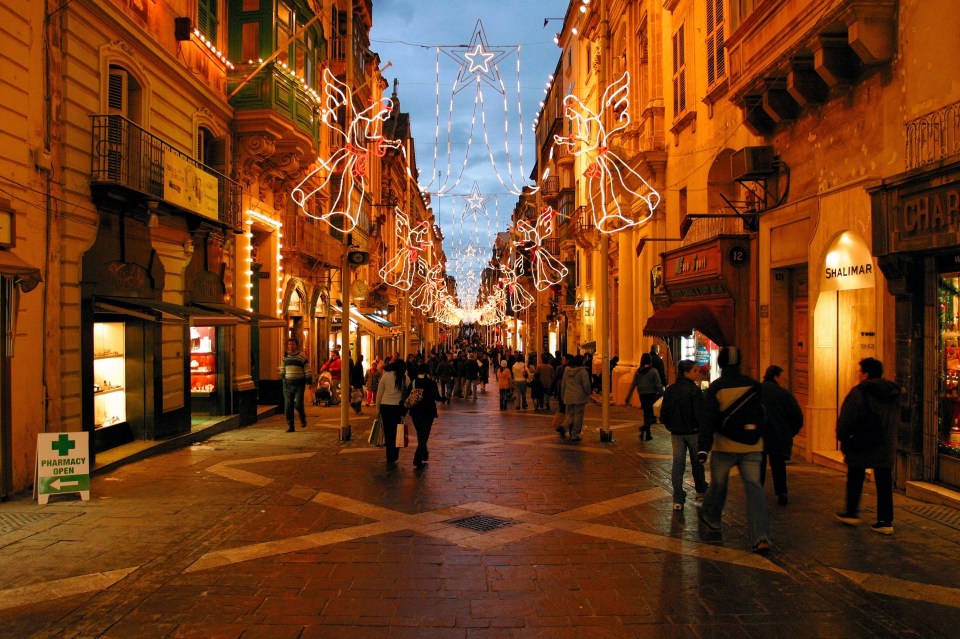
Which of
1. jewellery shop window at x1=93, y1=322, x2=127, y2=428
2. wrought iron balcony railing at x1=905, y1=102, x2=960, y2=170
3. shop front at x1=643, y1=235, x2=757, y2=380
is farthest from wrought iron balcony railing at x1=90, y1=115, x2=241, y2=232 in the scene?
wrought iron balcony railing at x1=905, y1=102, x2=960, y2=170

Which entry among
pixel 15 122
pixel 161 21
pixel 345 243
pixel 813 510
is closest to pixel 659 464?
pixel 813 510

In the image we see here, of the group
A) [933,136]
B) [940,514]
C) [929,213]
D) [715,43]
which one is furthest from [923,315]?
[715,43]

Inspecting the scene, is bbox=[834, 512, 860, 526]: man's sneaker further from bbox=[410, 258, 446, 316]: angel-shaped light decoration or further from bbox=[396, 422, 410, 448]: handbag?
bbox=[410, 258, 446, 316]: angel-shaped light decoration

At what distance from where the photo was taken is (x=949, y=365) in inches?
361

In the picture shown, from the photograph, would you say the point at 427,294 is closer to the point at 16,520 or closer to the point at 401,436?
the point at 401,436

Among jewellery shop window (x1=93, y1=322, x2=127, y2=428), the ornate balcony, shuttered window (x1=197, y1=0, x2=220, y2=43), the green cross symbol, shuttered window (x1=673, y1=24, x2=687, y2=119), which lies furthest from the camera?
shuttered window (x1=673, y1=24, x2=687, y2=119)

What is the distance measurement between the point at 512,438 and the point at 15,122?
10.1 metres

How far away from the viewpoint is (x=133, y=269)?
12969mm

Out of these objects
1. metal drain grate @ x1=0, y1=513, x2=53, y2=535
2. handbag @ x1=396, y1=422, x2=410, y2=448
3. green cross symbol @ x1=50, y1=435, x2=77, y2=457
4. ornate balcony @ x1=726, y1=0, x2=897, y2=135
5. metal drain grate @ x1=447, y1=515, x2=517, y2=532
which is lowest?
metal drain grate @ x1=447, y1=515, x2=517, y2=532

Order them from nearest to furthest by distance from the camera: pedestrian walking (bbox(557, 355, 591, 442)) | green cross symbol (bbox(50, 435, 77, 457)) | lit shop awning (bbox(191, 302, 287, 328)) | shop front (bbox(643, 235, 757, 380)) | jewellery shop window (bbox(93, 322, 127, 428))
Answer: green cross symbol (bbox(50, 435, 77, 457)), jewellery shop window (bbox(93, 322, 127, 428)), pedestrian walking (bbox(557, 355, 591, 442)), shop front (bbox(643, 235, 757, 380)), lit shop awning (bbox(191, 302, 287, 328))

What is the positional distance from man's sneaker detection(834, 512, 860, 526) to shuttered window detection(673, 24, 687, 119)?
514 inches

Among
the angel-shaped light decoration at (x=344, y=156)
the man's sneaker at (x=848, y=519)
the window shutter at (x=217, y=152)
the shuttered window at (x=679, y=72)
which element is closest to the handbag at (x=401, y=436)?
the angel-shaped light decoration at (x=344, y=156)

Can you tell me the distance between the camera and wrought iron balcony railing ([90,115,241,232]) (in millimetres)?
11781

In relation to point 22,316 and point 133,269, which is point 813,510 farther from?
point 133,269
